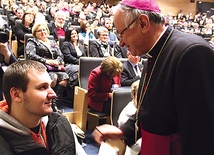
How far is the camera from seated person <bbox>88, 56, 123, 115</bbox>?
2996 mm

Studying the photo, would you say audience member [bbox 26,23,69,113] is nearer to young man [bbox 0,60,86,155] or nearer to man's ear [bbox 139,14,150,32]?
young man [bbox 0,60,86,155]

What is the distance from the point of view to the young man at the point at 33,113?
123 centimetres

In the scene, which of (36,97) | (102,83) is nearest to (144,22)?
(36,97)

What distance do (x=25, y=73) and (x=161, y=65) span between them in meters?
0.65

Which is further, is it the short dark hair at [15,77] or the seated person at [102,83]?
the seated person at [102,83]

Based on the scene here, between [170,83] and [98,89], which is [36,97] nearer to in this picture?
[170,83]

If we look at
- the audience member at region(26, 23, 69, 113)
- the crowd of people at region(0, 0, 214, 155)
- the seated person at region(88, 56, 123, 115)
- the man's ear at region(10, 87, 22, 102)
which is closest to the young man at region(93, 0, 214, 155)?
the crowd of people at region(0, 0, 214, 155)

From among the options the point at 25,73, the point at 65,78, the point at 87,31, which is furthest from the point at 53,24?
the point at 25,73

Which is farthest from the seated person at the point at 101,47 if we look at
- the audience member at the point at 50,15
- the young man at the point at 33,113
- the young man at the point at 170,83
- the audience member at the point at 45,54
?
the young man at the point at 170,83

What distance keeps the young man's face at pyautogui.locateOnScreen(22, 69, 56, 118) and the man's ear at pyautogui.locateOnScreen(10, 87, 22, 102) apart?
0.02m

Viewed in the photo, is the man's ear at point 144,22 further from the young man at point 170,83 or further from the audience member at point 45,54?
the audience member at point 45,54

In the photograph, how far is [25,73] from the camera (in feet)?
4.27

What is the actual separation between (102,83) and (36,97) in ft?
5.76

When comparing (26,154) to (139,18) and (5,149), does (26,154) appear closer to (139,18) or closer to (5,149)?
(5,149)
